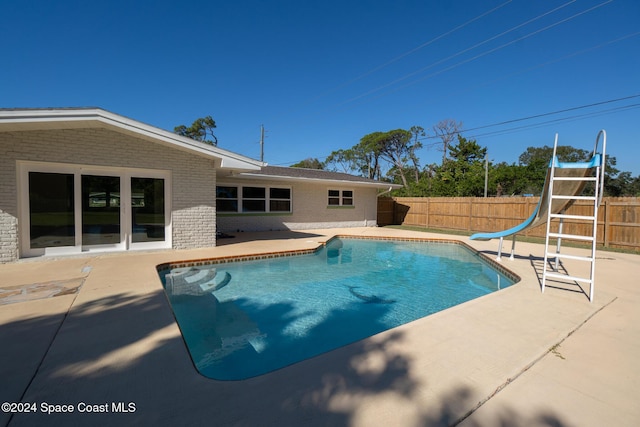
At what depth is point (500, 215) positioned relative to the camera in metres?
14.1

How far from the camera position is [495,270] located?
24.6 ft

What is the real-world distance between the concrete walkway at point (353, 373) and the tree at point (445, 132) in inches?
1286

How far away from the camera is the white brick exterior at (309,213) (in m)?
13.4

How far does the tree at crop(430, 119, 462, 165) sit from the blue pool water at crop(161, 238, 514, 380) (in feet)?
92.0

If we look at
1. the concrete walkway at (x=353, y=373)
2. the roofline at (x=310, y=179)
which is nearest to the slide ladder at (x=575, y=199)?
the concrete walkway at (x=353, y=373)

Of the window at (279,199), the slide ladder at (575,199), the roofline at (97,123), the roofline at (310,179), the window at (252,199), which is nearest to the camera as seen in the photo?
the slide ladder at (575,199)

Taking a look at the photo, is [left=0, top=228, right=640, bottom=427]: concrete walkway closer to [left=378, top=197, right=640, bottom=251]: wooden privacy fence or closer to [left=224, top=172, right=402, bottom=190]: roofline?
[left=378, top=197, right=640, bottom=251]: wooden privacy fence

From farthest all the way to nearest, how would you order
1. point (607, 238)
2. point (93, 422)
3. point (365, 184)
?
1. point (365, 184)
2. point (607, 238)
3. point (93, 422)

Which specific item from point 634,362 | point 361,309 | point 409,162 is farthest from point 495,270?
point 409,162

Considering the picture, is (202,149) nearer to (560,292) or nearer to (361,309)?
(361,309)

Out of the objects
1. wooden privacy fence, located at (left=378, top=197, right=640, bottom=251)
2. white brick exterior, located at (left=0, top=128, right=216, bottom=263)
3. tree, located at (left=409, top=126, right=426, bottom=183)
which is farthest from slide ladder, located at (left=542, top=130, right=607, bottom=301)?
tree, located at (left=409, top=126, right=426, bottom=183)

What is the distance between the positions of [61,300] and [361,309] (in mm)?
4363

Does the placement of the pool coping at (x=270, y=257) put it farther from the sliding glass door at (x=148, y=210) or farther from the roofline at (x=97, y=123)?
the roofline at (x=97, y=123)

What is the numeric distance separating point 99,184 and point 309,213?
31.2 feet
